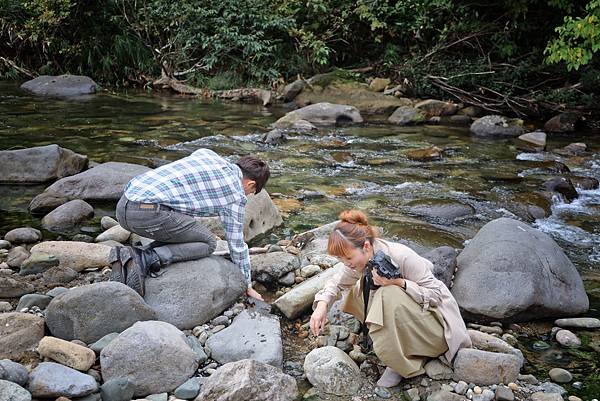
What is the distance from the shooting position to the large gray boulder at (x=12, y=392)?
98.1 inches

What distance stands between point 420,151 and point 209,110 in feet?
16.8

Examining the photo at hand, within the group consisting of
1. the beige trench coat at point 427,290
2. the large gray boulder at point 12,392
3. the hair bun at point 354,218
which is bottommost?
the large gray boulder at point 12,392

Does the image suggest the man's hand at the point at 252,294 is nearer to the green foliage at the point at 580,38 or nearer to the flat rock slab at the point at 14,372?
the flat rock slab at the point at 14,372

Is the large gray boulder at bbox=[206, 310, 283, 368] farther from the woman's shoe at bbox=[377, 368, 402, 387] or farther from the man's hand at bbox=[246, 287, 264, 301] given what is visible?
the woman's shoe at bbox=[377, 368, 402, 387]

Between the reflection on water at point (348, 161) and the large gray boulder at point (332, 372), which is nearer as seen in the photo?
the large gray boulder at point (332, 372)

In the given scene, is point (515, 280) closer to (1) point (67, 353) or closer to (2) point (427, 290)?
(2) point (427, 290)

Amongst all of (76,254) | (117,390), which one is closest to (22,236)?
(76,254)

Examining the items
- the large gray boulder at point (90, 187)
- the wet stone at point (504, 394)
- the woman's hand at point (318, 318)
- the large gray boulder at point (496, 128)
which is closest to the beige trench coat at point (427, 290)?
the wet stone at point (504, 394)

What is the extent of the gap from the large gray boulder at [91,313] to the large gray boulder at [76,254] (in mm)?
1082

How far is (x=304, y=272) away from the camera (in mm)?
4340

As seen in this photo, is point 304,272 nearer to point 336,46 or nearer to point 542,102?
point 542,102

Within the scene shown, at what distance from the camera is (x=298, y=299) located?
3.74 meters

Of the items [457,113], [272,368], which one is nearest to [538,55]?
[457,113]

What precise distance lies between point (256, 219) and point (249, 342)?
202cm
